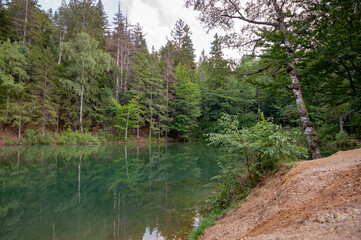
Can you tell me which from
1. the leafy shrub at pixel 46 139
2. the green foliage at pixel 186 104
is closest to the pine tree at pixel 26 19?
the leafy shrub at pixel 46 139

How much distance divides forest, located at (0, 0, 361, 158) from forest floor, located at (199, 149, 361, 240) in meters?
3.64

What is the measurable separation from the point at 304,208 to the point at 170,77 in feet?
97.1

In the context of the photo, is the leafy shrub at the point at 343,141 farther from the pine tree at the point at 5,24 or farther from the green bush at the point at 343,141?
the pine tree at the point at 5,24

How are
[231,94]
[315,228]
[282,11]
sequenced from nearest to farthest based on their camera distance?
[315,228] < [282,11] < [231,94]

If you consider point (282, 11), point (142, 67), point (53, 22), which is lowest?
point (282, 11)

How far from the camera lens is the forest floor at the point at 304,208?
4.77 feet

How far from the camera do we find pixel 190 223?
4195 mm

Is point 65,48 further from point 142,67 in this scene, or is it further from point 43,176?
point 43,176

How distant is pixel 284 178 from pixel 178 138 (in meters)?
27.6

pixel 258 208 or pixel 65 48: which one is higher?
pixel 65 48

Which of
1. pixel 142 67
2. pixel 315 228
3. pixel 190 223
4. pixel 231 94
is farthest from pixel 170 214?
pixel 231 94

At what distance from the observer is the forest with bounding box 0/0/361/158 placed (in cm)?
610

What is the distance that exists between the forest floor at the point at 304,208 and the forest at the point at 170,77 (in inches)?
143

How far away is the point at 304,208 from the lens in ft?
6.93
